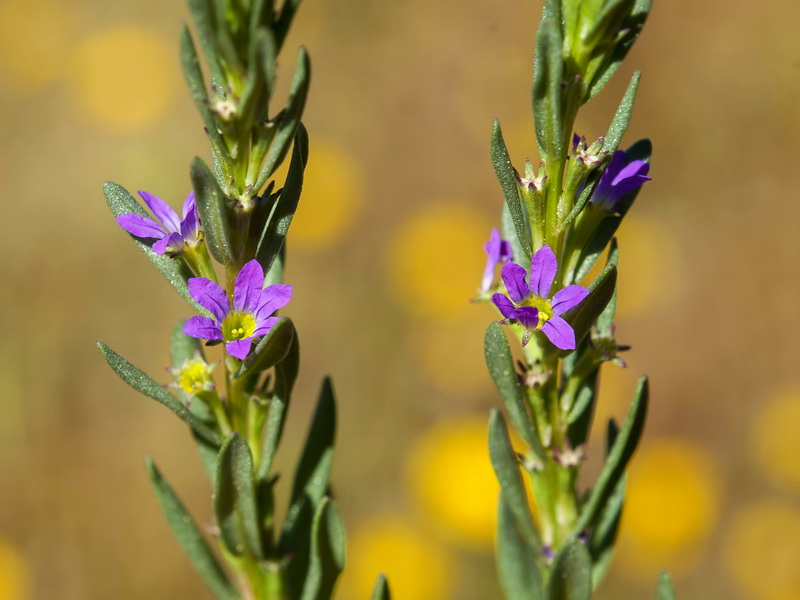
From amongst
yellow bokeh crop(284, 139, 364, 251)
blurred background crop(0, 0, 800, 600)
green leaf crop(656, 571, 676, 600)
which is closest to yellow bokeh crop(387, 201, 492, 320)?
blurred background crop(0, 0, 800, 600)

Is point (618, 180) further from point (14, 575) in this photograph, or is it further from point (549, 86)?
point (14, 575)

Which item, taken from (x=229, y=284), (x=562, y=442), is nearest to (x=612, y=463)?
(x=562, y=442)

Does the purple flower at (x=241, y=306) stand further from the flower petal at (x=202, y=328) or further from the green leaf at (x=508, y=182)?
the green leaf at (x=508, y=182)

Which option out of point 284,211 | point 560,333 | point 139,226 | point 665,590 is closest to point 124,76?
point 139,226

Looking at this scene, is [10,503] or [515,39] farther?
[515,39]

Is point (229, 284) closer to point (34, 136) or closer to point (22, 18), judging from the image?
point (34, 136)

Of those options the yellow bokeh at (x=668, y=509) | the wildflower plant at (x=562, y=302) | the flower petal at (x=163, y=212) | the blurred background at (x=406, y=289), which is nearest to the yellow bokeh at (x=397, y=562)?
the blurred background at (x=406, y=289)

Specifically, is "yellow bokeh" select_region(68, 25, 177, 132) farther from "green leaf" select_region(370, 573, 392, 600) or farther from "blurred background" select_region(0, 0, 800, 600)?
"green leaf" select_region(370, 573, 392, 600)
